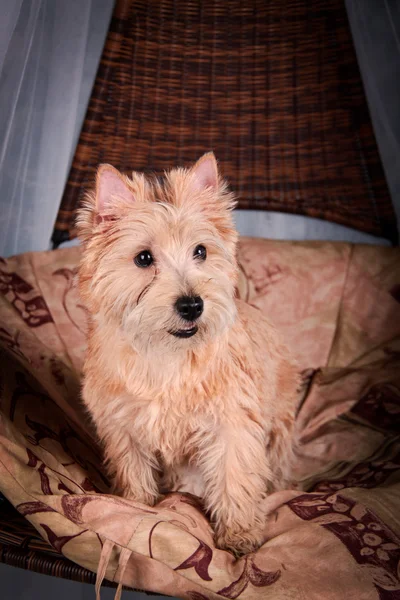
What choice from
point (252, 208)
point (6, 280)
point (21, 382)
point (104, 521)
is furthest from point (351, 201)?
point (104, 521)

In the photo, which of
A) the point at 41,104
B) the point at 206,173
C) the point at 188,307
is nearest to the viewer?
the point at 188,307

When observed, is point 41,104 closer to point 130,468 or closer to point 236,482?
point 130,468

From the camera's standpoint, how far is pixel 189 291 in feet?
4.58

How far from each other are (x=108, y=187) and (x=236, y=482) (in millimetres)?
815

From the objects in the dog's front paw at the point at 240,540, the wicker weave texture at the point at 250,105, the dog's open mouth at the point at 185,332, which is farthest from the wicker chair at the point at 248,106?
the dog's front paw at the point at 240,540

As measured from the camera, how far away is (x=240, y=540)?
1532mm

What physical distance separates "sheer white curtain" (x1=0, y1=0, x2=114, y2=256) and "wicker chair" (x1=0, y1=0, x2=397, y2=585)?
0.11m

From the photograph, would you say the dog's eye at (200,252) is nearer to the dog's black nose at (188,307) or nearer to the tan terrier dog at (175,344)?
the tan terrier dog at (175,344)

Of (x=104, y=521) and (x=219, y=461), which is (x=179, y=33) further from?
(x=104, y=521)

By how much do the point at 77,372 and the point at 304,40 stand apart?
1882 mm

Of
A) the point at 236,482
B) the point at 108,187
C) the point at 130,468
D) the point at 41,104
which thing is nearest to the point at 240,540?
the point at 236,482

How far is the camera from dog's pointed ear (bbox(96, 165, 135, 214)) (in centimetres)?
149

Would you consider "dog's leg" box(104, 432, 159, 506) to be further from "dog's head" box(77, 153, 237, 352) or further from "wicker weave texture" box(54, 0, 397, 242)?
"wicker weave texture" box(54, 0, 397, 242)

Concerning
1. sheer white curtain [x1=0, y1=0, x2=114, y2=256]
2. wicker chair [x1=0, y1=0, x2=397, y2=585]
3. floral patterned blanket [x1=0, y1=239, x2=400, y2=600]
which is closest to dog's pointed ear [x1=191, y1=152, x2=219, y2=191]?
floral patterned blanket [x1=0, y1=239, x2=400, y2=600]
